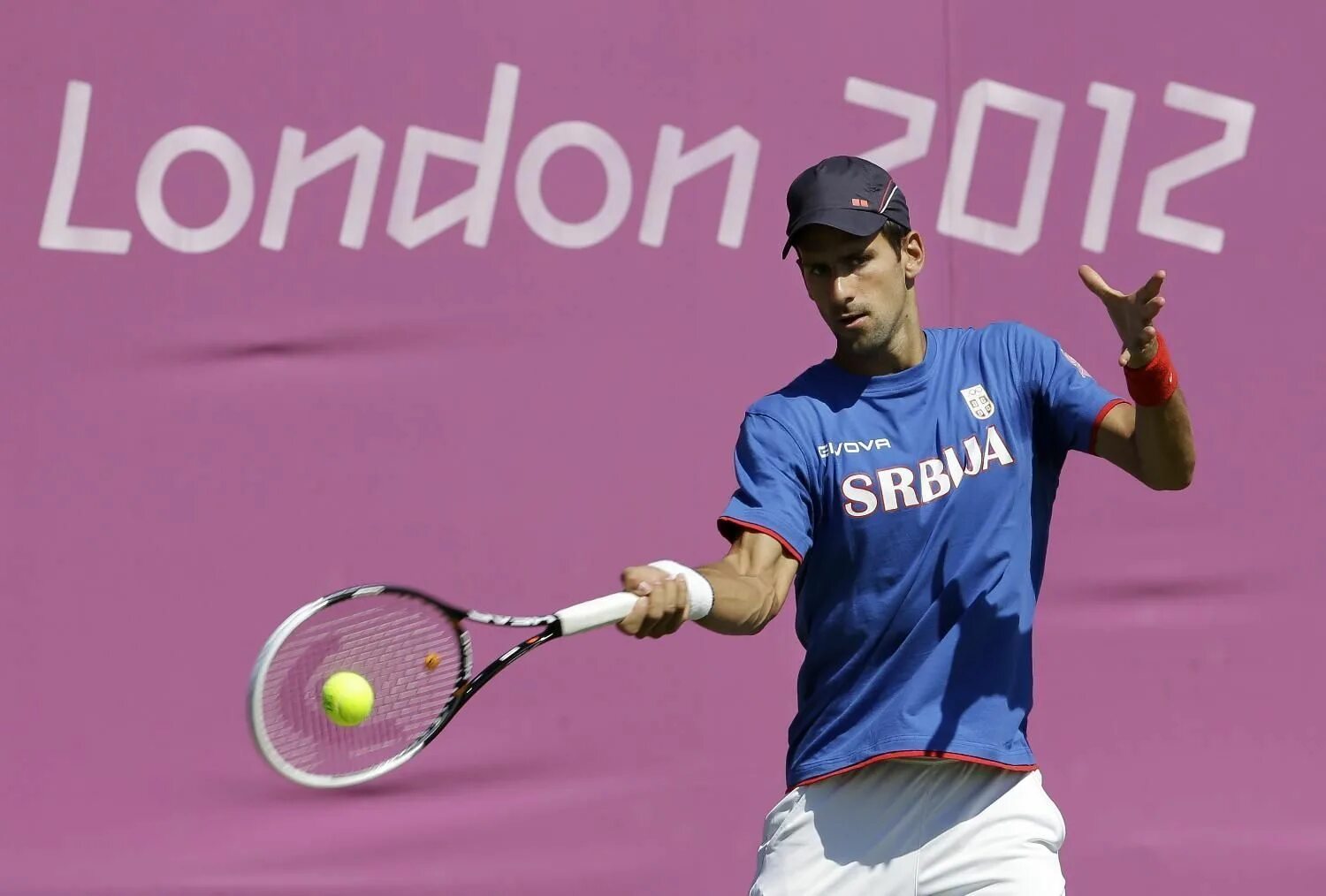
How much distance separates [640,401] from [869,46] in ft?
3.30

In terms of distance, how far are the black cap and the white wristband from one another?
673 mm

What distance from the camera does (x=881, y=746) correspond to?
332 cm

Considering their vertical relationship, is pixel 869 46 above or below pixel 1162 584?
above

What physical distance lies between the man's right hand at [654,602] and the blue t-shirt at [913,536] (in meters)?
0.30

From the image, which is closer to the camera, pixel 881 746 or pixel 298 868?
pixel 881 746

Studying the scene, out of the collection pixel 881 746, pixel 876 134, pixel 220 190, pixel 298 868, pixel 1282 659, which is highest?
pixel 876 134

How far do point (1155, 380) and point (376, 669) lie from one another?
1.33 metres

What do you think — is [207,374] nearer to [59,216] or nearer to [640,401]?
[59,216]

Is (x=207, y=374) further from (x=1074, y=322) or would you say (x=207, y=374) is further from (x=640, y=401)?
(x=1074, y=322)

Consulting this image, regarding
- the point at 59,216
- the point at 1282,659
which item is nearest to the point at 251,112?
the point at 59,216

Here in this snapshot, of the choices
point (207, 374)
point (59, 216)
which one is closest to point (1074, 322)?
point (207, 374)

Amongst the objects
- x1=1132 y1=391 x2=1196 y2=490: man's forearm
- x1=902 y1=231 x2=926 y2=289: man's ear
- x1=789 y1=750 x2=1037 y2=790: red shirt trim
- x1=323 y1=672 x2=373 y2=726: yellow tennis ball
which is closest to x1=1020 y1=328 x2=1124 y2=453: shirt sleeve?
x1=1132 y1=391 x2=1196 y2=490: man's forearm

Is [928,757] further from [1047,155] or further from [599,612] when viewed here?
[1047,155]

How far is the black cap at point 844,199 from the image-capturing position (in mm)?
3338
